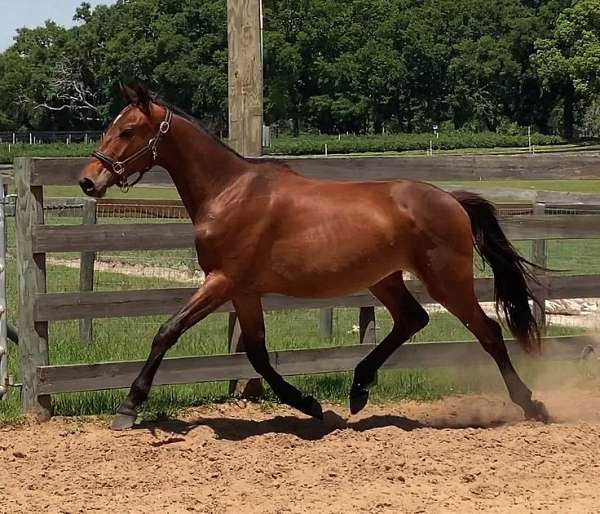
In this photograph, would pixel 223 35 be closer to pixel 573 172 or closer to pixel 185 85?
pixel 185 85

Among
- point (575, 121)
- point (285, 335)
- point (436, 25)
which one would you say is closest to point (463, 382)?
point (285, 335)

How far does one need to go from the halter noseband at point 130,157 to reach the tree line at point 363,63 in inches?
2518

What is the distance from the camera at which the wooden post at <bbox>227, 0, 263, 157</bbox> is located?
270 inches

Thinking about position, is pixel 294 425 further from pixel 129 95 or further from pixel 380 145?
pixel 380 145

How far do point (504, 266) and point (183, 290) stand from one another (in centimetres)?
230

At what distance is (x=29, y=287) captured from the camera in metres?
6.25

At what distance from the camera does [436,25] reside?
7688 centimetres

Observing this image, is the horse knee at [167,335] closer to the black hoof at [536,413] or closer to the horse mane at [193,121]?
the horse mane at [193,121]

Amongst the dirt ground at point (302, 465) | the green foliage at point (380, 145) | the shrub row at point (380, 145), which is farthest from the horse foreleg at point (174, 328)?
the shrub row at point (380, 145)

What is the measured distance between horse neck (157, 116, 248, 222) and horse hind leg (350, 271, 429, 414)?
1.42 meters

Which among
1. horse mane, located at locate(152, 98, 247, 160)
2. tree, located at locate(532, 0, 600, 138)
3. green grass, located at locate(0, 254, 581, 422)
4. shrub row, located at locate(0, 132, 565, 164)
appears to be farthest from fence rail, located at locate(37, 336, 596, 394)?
tree, located at locate(532, 0, 600, 138)

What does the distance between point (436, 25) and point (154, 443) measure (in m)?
75.3

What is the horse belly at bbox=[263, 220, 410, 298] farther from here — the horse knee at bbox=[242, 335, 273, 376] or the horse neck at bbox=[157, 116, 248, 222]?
the horse neck at bbox=[157, 116, 248, 222]

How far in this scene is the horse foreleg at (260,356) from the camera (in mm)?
6117
